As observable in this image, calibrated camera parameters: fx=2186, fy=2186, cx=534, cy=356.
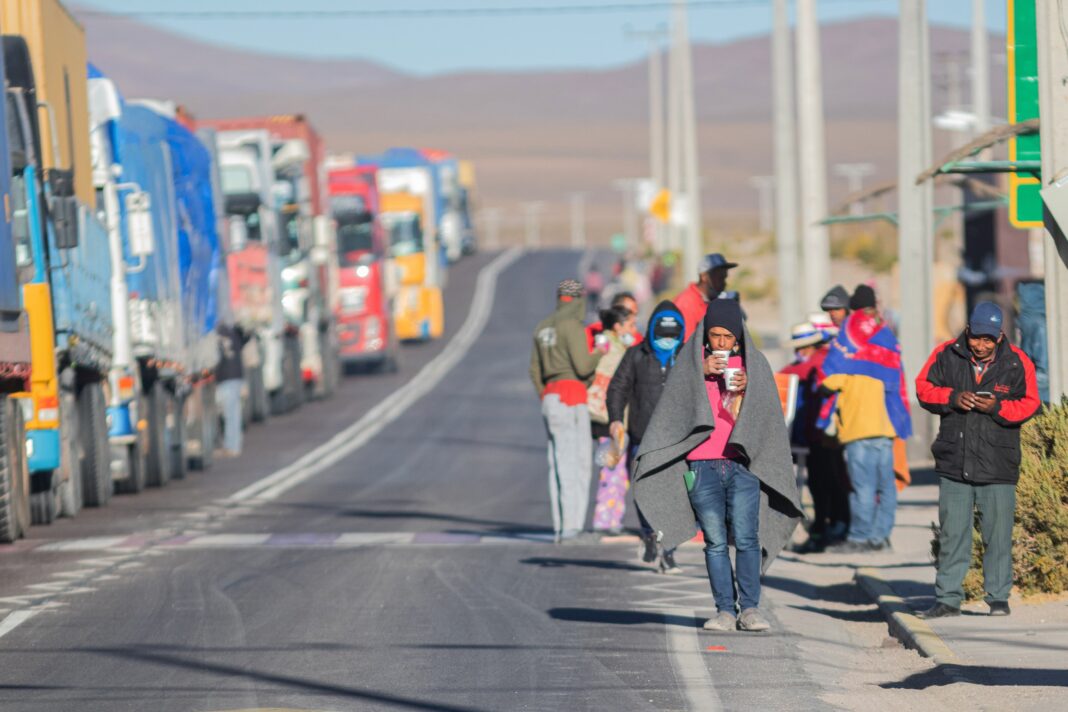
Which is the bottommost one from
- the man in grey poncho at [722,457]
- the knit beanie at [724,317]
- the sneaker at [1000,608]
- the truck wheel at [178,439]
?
the sneaker at [1000,608]

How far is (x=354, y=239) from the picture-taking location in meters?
42.2

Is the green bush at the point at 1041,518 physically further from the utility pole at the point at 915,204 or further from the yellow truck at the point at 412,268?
the yellow truck at the point at 412,268

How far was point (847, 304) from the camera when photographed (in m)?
15.6

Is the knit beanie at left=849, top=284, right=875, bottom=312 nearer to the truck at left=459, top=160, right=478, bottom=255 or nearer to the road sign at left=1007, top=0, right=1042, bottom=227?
the road sign at left=1007, top=0, right=1042, bottom=227

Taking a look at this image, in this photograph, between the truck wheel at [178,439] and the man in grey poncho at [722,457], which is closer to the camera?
the man in grey poncho at [722,457]

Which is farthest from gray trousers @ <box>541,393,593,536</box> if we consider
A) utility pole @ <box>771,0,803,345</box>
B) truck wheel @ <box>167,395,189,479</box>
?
utility pole @ <box>771,0,803,345</box>

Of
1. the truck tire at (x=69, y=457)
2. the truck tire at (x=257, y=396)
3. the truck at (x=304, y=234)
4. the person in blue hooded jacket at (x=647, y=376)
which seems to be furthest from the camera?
the truck at (x=304, y=234)

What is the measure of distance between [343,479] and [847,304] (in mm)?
9190

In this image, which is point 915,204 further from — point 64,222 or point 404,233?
point 404,233

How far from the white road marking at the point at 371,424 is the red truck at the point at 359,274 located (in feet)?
4.05

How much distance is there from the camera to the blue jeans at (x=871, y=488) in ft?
50.2

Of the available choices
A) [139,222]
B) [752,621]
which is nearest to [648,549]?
[752,621]

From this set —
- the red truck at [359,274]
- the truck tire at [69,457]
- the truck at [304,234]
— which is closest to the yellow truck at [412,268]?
the red truck at [359,274]

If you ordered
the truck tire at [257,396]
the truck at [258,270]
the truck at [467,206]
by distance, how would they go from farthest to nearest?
the truck at [467,206], the truck tire at [257,396], the truck at [258,270]
